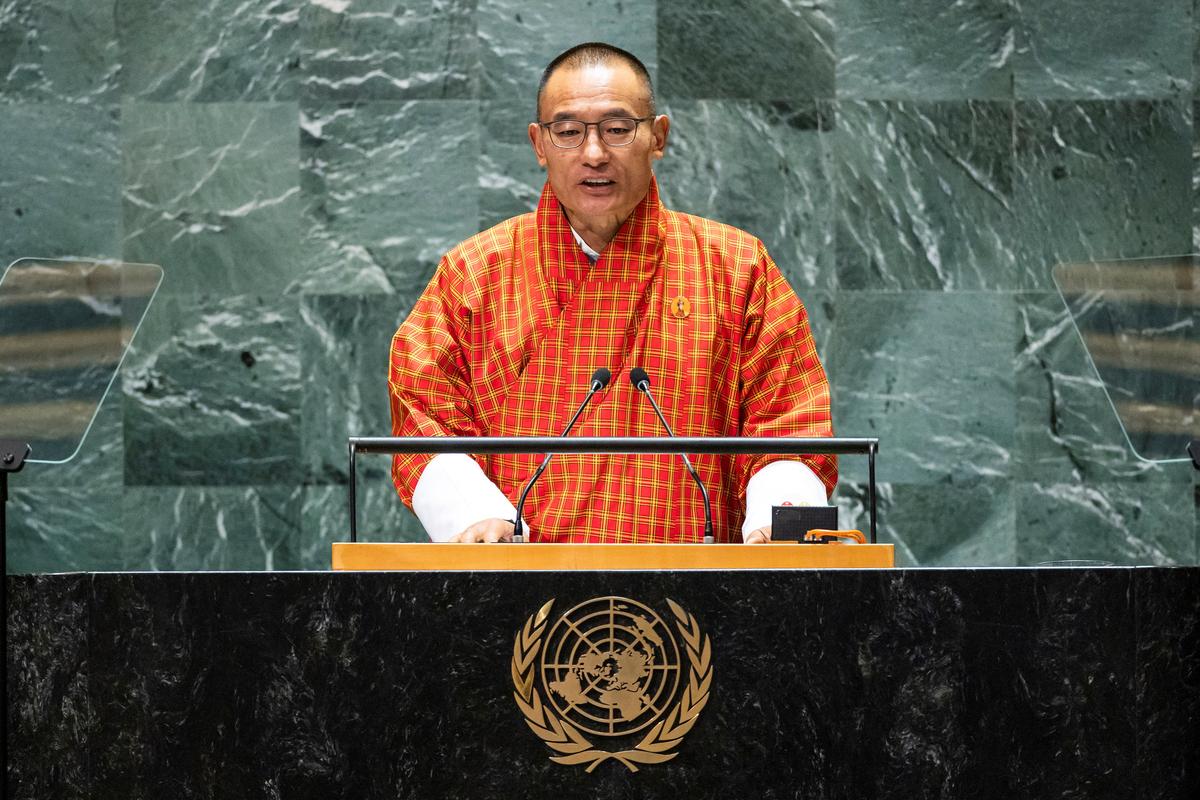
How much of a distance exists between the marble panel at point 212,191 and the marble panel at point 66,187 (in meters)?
0.06

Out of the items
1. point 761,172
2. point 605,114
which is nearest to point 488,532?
point 605,114

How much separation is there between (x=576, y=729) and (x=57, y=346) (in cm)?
136

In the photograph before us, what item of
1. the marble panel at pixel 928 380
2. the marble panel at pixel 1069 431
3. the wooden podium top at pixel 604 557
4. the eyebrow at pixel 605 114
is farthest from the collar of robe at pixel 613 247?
the marble panel at pixel 1069 431

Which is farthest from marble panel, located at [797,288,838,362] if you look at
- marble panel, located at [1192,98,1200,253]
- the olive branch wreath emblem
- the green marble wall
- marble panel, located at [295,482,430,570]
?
the olive branch wreath emblem

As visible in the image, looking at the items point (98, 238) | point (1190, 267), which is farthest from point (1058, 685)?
point (98, 238)

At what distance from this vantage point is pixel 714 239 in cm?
358

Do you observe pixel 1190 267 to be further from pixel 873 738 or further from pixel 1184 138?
pixel 1184 138

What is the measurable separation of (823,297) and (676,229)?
186 cm

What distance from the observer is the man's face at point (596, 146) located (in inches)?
132

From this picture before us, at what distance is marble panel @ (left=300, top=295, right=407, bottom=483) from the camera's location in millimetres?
5293

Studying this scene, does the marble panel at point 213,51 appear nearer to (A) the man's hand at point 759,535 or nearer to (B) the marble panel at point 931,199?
(B) the marble panel at point 931,199

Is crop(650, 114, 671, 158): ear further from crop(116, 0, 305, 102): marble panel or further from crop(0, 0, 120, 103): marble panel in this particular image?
crop(0, 0, 120, 103): marble panel

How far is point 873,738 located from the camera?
2248mm

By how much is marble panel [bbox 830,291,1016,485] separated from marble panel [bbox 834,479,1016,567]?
4 centimetres
